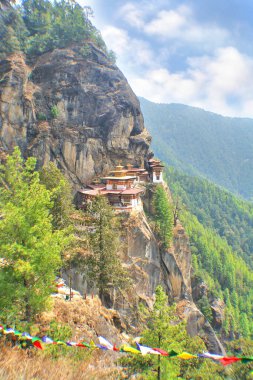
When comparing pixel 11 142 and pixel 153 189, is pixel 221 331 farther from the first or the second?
pixel 11 142

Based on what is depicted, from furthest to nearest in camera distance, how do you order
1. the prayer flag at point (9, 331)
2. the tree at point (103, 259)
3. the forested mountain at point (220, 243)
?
the forested mountain at point (220, 243) < the tree at point (103, 259) < the prayer flag at point (9, 331)

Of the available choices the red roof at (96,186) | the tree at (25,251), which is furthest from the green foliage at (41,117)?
the tree at (25,251)

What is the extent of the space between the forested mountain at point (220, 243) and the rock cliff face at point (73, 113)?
23.2 metres

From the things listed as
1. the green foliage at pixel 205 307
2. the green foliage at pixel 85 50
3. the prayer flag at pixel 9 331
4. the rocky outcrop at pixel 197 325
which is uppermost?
the green foliage at pixel 85 50

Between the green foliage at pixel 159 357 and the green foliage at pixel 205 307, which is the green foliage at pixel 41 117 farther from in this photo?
the green foliage at pixel 205 307

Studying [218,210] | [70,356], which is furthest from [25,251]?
[218,210]

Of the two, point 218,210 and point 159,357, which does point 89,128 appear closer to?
point 159,357

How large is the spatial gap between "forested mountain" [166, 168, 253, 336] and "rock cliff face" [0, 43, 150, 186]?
913 inches

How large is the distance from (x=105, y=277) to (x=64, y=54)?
42.5 m

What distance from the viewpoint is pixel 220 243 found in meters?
114

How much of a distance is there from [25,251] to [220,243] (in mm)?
112727

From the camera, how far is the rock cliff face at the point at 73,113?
3972 centimetres

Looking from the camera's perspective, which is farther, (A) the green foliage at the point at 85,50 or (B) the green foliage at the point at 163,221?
(A) the green foliage at the point at 85,50

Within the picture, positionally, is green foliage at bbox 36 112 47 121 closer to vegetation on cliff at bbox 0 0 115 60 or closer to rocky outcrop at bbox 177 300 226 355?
vegetation on cliff at bbox 0 0 115 60
